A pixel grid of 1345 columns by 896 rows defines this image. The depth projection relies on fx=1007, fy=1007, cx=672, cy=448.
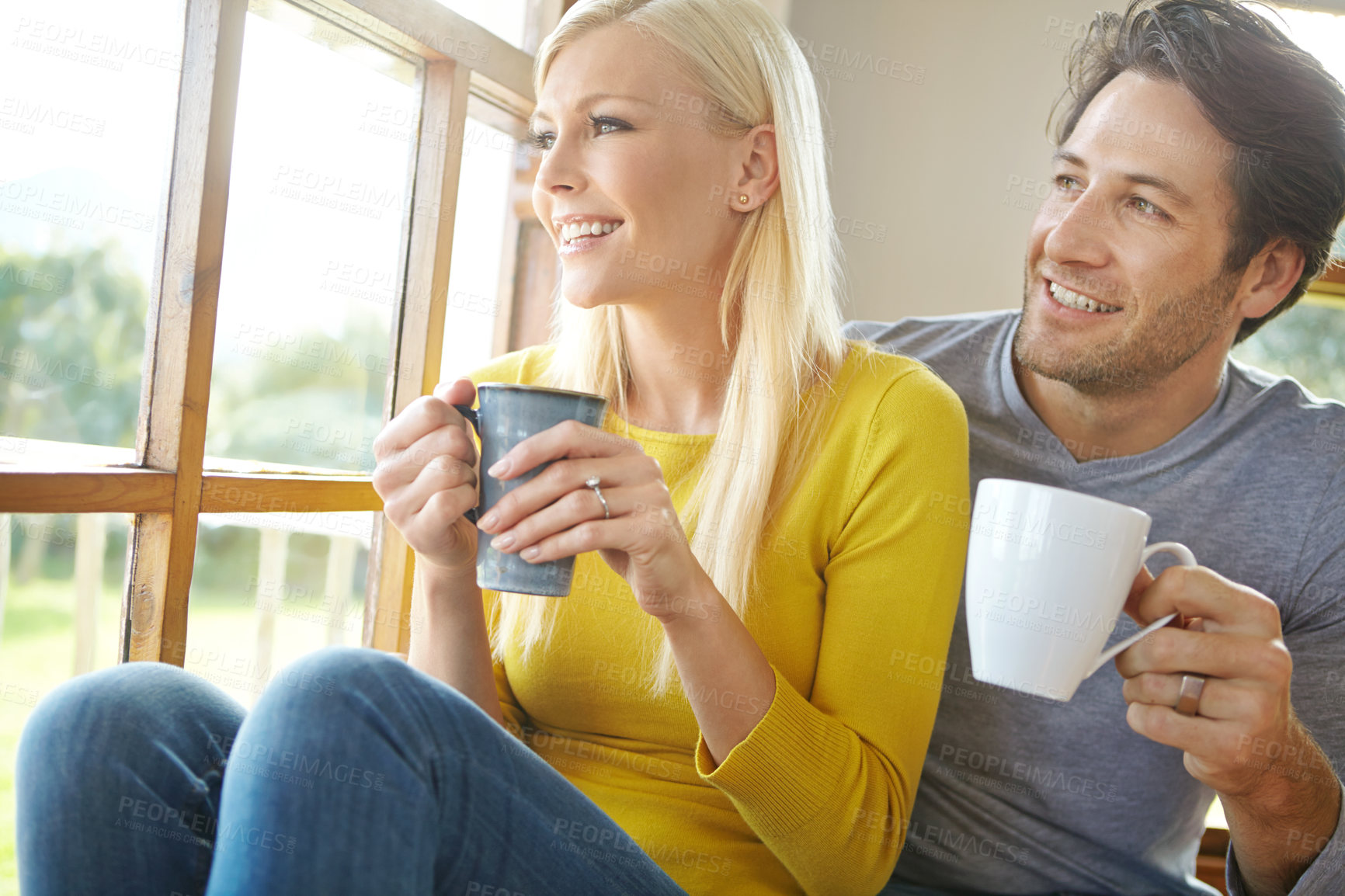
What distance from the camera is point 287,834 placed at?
2.30 ft

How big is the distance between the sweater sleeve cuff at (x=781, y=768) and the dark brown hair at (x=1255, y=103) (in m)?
0.87

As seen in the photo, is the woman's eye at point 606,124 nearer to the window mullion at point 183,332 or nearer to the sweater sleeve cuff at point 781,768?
the window mullion at point 183,332

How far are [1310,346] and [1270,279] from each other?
0.84 metres

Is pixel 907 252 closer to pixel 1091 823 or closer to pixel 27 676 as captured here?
pixel 1091 823

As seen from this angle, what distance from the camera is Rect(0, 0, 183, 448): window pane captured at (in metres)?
1.00

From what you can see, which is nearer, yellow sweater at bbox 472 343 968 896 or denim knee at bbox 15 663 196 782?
denim knee at bbox 15 663 196 782

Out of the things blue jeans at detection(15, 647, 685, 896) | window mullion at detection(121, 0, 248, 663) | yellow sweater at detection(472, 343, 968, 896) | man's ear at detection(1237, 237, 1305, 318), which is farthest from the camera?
man's ear at detection(1237, 237, 1305, 318)

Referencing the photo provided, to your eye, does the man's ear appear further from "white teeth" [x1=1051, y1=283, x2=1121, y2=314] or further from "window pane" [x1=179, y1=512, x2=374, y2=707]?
"window pane" [x1=179, y1=512, x2=374, y2=707]

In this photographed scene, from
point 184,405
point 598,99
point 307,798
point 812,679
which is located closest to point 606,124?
point 598,99

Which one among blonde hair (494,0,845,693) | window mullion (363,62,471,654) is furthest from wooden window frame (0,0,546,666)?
blonde hair (494,0,845,693)

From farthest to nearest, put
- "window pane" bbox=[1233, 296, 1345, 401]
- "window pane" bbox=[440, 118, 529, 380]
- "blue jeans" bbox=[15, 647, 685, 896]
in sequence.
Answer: "window pane" bbox=[1233, 296, 1345, 401] → "window pane" bbox=[440, 118, 529, 380] → "blue jeans" bbox=[15, 647, 685, 896]

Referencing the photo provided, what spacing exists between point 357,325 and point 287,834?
2.96 ft

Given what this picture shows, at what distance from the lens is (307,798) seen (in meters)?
0.71

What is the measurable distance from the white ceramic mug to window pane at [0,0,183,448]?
35.0 inches
